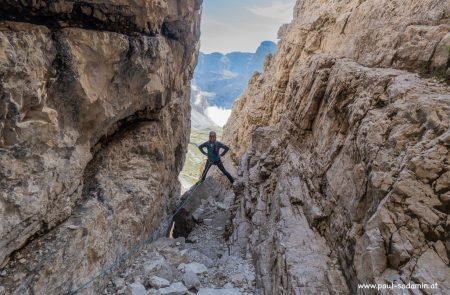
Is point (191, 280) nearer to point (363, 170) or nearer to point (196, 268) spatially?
point (196, 268)

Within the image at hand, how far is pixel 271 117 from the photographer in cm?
2322

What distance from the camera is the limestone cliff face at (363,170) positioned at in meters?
5.14

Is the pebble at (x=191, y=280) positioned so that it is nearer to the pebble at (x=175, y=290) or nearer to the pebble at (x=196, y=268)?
the pebble at (x=175, y=290)

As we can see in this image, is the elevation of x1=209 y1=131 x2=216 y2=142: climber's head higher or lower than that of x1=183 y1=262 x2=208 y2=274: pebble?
higher

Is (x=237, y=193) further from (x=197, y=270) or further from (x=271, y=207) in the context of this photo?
(x=197, y=270)

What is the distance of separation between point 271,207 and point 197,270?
3701 mm

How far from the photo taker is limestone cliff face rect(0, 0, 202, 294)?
6.91 meters

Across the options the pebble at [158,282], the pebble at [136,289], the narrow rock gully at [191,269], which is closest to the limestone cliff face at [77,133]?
the narrow rock gully at [191,269]

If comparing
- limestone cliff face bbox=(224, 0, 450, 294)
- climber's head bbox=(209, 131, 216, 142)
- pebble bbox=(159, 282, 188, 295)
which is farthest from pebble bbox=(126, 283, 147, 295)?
climber's head bbox=(209, 131, 216, 142)

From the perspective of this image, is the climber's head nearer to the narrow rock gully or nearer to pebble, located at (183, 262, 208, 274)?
the narrow rock gully

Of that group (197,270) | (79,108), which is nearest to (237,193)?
(197,270)

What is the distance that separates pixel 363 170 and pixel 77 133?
27.1ft

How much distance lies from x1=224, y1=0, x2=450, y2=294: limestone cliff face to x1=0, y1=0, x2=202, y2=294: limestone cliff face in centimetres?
506

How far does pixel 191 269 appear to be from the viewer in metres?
9.55
